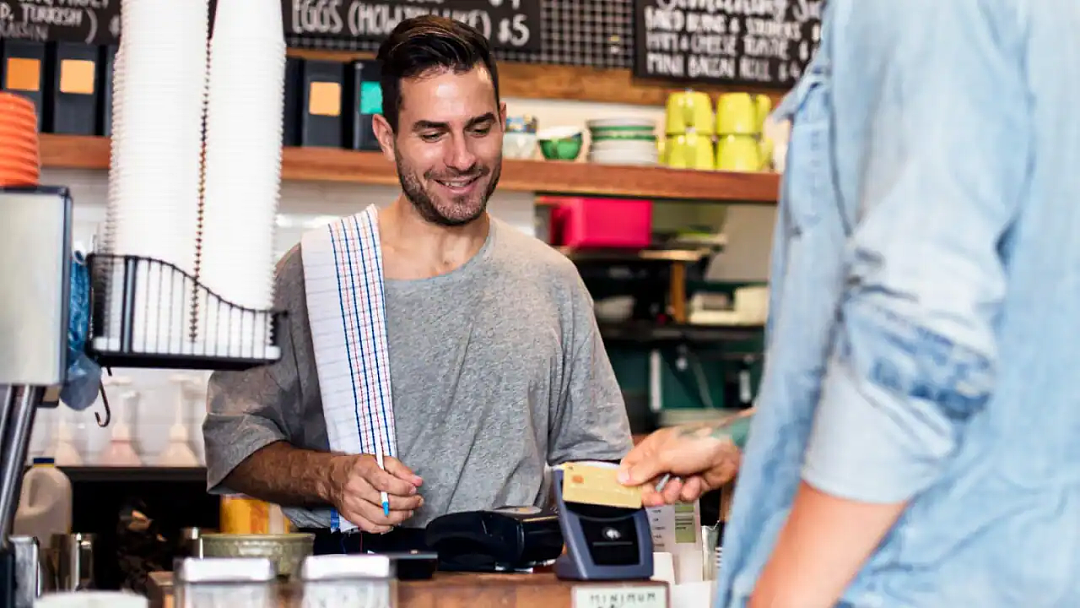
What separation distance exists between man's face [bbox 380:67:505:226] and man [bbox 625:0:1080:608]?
1485 millimetres

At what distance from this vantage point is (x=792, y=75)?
163 inches

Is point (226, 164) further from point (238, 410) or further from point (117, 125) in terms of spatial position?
point (238, 410)

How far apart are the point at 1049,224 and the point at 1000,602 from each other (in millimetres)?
268

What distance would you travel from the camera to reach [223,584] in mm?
1220

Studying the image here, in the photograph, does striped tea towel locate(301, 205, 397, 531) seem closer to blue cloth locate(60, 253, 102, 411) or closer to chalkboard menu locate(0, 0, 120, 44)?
blue cloth locate(60, 253, 102, 411)

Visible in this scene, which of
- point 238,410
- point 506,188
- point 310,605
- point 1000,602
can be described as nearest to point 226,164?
point 310,605

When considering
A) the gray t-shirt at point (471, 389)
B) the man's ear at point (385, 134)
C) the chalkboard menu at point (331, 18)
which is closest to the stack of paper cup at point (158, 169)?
the gray t-shirt at point (471, 389)

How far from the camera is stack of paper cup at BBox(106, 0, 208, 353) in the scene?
1256 mm

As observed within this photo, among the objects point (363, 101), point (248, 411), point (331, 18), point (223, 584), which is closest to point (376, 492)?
point (248, 411)

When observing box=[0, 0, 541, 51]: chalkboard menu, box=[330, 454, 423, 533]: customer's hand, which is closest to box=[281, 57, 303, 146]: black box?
box=[0, 0, 541, 51]: chalkboard menu

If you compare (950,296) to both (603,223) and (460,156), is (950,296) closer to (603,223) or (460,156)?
(460,156)

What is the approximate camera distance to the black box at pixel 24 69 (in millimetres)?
3332

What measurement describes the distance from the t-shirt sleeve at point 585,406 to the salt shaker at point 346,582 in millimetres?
1244

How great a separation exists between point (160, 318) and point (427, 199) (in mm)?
1231
